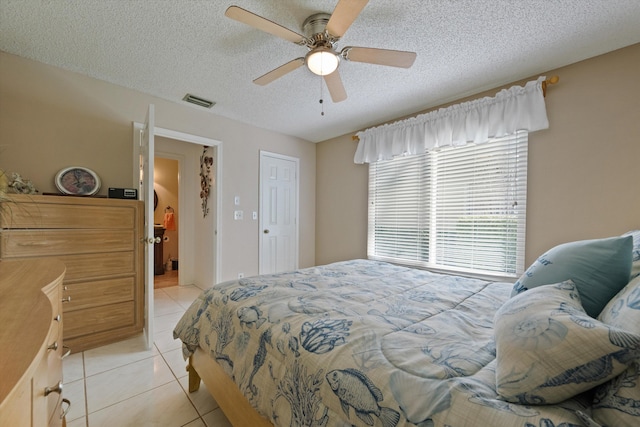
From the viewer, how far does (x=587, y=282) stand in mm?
903

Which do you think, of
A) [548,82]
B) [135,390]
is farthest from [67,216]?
[548,82]

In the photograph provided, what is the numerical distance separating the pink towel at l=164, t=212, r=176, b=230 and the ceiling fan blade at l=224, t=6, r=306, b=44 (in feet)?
15.4

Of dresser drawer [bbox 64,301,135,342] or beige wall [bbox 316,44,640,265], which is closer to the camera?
beige wall [bbox 316,44,640,265]

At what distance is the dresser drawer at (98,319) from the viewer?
2014mm

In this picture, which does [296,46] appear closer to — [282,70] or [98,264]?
[282,70]

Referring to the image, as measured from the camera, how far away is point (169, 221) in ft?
17.0

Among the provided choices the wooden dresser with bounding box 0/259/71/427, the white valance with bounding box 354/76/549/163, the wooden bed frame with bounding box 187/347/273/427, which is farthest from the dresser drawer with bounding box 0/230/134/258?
the white valance with bounding box 354/76/549/163

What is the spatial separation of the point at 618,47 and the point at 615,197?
1.12 m

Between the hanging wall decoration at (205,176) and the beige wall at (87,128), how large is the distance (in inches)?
13.8

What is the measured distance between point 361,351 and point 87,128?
302 cm

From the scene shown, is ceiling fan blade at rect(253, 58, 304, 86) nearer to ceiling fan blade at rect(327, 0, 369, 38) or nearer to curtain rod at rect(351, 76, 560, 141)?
ceiling fan blade at rect(327, 0, 369, 38)

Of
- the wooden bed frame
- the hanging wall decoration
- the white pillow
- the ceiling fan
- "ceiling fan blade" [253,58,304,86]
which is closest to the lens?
the white pillow

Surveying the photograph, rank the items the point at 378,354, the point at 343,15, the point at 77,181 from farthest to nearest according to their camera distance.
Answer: the point at 77,181 < the point at 343,15 < the point at 378,354

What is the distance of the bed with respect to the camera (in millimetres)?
580
